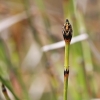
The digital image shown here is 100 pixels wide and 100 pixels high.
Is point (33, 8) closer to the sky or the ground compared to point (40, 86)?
closer to the sky

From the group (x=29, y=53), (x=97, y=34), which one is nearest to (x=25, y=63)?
(x=29, y=53)

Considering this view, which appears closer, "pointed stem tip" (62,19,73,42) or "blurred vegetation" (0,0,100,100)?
"pointed stem tip" (62,19,73,42)

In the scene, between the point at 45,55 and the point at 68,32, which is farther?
the point at 45,55

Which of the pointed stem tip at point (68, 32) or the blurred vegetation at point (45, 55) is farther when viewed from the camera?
the blurred vegetation at point (45, 55)

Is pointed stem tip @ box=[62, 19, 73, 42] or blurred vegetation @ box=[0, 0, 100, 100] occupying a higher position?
blurred vegetation @ box=[0, 0, 100, 100]

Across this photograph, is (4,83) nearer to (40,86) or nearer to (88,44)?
(88,44)

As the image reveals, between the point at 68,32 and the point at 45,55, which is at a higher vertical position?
the point at 45,55

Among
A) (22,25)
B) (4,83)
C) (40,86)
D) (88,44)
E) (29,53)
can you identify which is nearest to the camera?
(4,83)

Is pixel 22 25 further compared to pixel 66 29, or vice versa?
pixel 22 25
